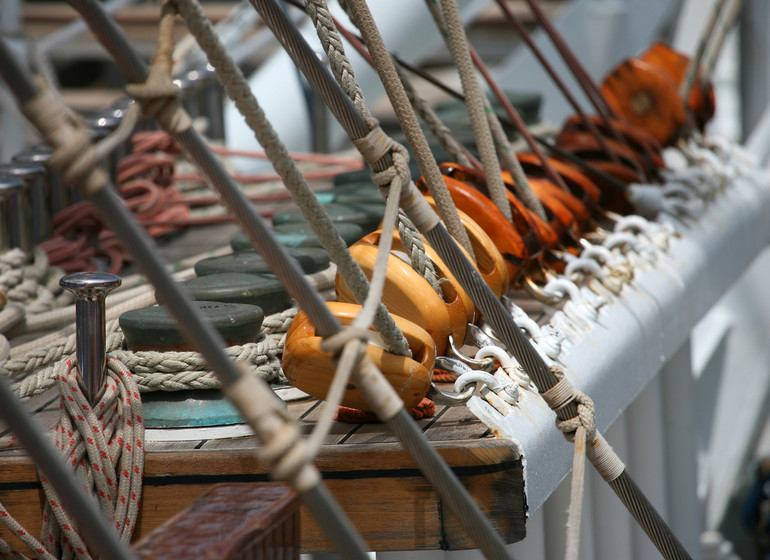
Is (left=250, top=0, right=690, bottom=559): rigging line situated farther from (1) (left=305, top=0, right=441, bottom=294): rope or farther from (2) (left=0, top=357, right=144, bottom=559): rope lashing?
(2) (left=0, top=357, right=144, bottom=559): rope lashing

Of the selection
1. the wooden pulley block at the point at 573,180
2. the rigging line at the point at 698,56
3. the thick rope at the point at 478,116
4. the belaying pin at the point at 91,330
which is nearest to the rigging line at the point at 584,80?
the wooden pulley block at the point at 573,180

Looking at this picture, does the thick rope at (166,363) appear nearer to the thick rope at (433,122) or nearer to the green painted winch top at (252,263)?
the green painted winch top at (252,263)

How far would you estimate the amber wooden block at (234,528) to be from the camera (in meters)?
0.77

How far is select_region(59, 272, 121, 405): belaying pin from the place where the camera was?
98cm

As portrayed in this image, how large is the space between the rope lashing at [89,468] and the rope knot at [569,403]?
0.42m

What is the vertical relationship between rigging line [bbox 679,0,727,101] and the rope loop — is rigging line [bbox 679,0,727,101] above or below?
below

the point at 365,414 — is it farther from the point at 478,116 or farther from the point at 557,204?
the point at 557,204

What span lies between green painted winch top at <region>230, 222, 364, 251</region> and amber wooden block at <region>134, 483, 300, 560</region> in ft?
2.09

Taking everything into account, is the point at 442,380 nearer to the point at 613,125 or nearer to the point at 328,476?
the point at 328,476

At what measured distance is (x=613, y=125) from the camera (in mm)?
2152

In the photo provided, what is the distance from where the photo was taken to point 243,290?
119 centimetres

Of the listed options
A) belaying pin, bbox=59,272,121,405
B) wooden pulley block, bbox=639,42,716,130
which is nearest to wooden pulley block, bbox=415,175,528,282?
belaying pin, bbox=59,272,121,405

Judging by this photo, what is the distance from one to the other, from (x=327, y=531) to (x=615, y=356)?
758 mm

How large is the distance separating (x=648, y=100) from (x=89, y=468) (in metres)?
1.88
